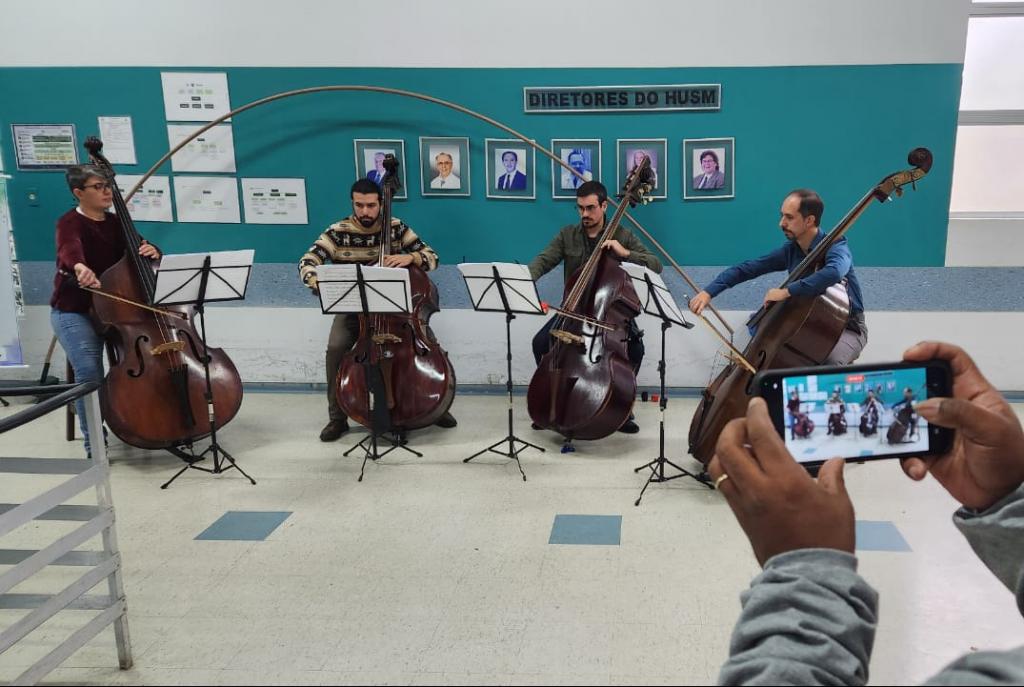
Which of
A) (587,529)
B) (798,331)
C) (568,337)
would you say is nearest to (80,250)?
(568,337)

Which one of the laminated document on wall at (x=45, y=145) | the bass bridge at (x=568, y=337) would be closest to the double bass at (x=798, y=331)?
the bass bridge at (x=568, y=337)

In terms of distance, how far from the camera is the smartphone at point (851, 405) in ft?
4.25

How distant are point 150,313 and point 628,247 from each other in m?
2.62

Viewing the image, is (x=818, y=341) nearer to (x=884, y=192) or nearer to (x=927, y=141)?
(x=884, y=192)

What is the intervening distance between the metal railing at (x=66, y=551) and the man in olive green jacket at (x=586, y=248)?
8.70 ft

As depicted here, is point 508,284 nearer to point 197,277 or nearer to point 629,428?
point 629,428

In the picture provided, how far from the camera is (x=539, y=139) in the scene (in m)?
5.22

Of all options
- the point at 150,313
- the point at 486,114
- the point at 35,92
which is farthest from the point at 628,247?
the point at 35,92

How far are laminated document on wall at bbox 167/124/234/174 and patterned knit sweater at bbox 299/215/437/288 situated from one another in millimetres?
1199

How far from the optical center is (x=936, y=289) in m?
5.10

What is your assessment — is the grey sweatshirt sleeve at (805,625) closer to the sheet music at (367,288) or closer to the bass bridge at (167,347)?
the sheet music at (367,288)

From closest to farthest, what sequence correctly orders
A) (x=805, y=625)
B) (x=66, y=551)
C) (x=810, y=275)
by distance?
(x=805, y=625) < (x=66, y=551) < (x=810, y=275)

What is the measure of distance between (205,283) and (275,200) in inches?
65.0

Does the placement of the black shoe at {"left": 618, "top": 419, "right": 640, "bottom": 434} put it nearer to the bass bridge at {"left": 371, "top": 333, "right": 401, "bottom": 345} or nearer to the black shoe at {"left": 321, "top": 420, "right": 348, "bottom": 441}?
the bass bridge at {"left": 371, "top": 333, "right": 401, "bottom": 345}
